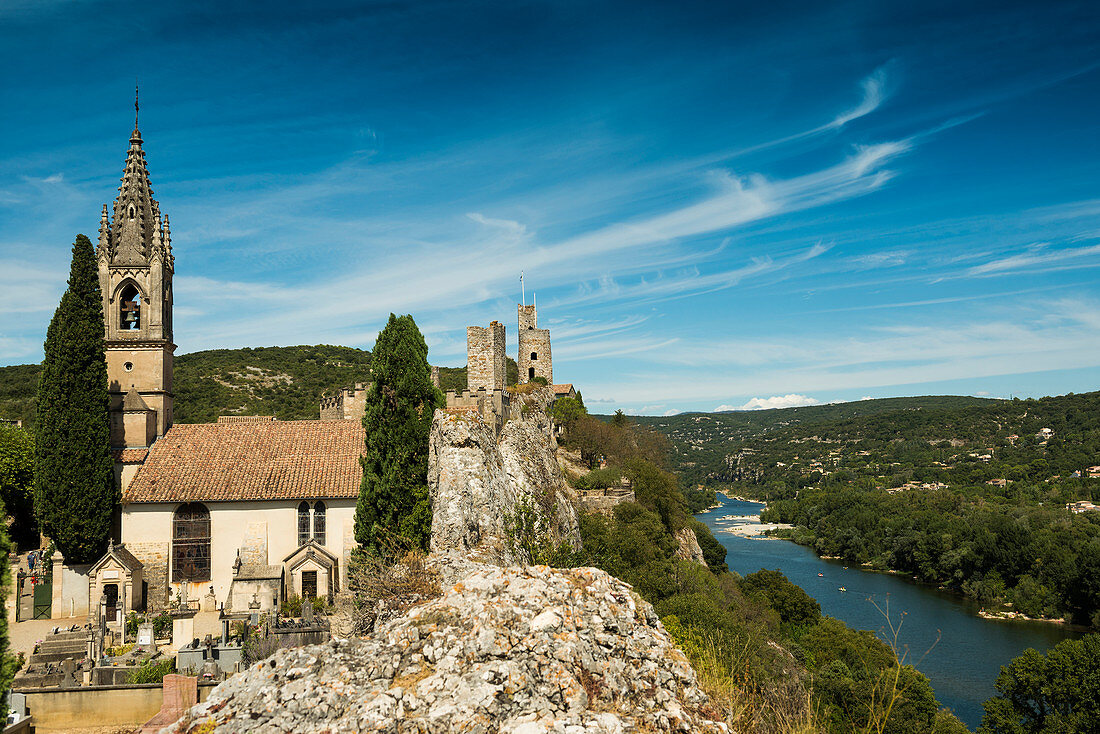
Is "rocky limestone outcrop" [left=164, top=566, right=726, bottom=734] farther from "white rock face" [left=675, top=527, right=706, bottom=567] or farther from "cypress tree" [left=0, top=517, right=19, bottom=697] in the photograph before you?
"white rock face" [left=675, top=527, right=706, bottom=567]

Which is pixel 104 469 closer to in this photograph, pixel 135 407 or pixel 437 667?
pixel 135 407

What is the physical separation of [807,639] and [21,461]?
42.4m

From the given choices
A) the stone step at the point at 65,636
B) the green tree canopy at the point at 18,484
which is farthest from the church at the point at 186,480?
the green tree canopy at the point at 18,484

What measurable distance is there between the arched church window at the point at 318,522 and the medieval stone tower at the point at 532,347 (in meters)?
21.1

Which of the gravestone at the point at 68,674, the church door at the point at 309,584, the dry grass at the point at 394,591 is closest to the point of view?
the dry grass at the point at 394,591

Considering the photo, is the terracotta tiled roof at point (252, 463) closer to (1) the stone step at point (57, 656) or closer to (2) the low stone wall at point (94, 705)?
(1) the stone step at point (57, 656)

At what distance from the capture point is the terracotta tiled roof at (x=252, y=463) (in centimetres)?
2656

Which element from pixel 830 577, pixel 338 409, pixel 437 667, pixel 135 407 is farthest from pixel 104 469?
pixel 830 577

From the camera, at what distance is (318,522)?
88.9 feet

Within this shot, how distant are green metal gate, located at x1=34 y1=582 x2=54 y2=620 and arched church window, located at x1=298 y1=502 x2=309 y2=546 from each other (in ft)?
29.6

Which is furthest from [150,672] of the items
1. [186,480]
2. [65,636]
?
[186,480]

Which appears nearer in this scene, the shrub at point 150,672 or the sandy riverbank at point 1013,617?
the shrub at point 150,672

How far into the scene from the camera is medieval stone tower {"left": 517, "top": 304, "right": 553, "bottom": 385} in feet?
151

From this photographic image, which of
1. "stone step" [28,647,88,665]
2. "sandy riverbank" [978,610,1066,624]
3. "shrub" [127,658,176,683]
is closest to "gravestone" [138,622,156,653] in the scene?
"stone step" [28,647,88,665]
